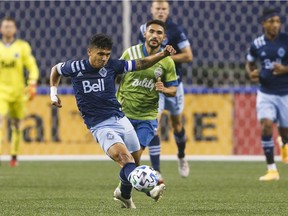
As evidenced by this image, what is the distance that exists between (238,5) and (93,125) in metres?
10.4

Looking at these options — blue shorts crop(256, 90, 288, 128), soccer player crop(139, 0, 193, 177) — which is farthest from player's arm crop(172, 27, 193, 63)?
blue shorts crop(256, 90, 288, 128)

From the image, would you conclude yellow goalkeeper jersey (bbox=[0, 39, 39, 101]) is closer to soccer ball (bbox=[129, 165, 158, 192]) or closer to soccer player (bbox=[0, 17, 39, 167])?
soccer player (bbox=[0, 17, 39, 167])

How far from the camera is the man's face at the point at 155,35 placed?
371 inches

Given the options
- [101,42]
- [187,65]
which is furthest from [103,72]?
[187,65]

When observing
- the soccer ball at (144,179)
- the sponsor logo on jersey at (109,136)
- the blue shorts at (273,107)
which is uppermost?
the sponsor logo on jersey at (109,136)

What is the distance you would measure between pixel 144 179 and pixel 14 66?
833cm

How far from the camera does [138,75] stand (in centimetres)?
941

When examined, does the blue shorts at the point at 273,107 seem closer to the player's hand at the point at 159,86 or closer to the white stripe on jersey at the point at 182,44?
the white stripe on jersey at the point at 182,44

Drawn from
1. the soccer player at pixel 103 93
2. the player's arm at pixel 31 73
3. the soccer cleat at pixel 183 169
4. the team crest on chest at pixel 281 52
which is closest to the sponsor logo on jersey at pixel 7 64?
the player's arm at pixel 31 73

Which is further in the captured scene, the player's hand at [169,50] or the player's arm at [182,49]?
the player's arm at [182,49]

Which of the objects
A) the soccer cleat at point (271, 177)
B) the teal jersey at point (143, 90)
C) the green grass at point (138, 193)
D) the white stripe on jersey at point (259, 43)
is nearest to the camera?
the green grass at point (138, 193)

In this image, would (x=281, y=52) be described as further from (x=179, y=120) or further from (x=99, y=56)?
(x=99, y=56)

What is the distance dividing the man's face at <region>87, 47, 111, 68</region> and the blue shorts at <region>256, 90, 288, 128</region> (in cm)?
441

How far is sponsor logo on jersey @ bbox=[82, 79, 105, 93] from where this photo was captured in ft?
27.0
